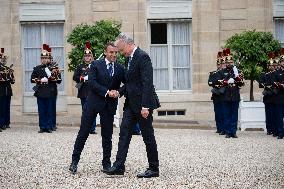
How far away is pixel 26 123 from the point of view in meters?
20.5

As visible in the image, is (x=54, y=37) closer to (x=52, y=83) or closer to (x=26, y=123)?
(x=26, y=123)

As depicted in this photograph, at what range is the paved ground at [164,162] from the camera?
925 cm

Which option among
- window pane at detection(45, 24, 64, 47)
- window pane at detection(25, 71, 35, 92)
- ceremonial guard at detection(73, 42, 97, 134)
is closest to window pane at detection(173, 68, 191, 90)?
window pane at detection(45, 24, 64, 47)

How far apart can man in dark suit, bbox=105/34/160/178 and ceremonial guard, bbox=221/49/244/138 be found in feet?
22.6

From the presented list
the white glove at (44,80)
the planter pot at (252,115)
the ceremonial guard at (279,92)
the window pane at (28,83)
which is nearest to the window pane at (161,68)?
the window pane at (28,83)

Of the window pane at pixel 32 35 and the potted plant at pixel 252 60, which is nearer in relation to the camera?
the potted plant at pixel 252 60

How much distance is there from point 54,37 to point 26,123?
12.2 feet

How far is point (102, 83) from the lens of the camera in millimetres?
10297

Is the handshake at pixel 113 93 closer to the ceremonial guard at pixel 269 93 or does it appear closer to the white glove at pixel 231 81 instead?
the white glove at pixel 231 81

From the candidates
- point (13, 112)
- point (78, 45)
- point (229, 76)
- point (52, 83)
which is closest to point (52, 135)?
point (52, 83)

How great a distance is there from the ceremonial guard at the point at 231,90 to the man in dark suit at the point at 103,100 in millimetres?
6624

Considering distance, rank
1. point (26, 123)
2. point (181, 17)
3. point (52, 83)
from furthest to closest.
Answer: point (181, 17), point (26, 123), point (52, 83)

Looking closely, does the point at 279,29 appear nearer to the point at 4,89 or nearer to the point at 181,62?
the point at 181,62

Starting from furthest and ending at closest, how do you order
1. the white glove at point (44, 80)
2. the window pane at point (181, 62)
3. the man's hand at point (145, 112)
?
the window pane at point (181, 62), the white glove at point (44, 80), the man's hand at point (145, 112)
